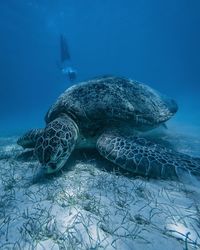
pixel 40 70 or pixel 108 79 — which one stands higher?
pixel 40 70

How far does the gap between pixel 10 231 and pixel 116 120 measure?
300 centimetres

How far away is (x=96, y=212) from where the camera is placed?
247 cm

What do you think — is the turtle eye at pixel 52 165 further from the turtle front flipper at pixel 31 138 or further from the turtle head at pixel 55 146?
the turtle front flipper at pixel 31 138

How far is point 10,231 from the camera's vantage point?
2205 millimetres

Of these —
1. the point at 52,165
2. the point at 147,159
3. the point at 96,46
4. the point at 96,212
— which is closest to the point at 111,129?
the point at 147,159

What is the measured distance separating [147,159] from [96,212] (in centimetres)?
143

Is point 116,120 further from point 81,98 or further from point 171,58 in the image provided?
point 171,58

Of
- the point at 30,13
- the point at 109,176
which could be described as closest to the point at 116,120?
the point at 109,176

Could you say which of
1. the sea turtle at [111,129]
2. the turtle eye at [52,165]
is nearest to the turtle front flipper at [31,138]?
the sea turtle at [111,129]

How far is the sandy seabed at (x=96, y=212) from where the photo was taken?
2016 millimetres

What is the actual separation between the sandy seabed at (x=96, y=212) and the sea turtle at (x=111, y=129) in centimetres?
29

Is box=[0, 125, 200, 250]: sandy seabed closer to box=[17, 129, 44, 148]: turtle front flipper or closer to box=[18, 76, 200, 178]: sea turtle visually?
box=[18, 76, 200, 178]: sea turtle

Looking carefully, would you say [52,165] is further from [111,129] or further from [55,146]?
[111,129]

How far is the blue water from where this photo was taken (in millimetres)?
45194
